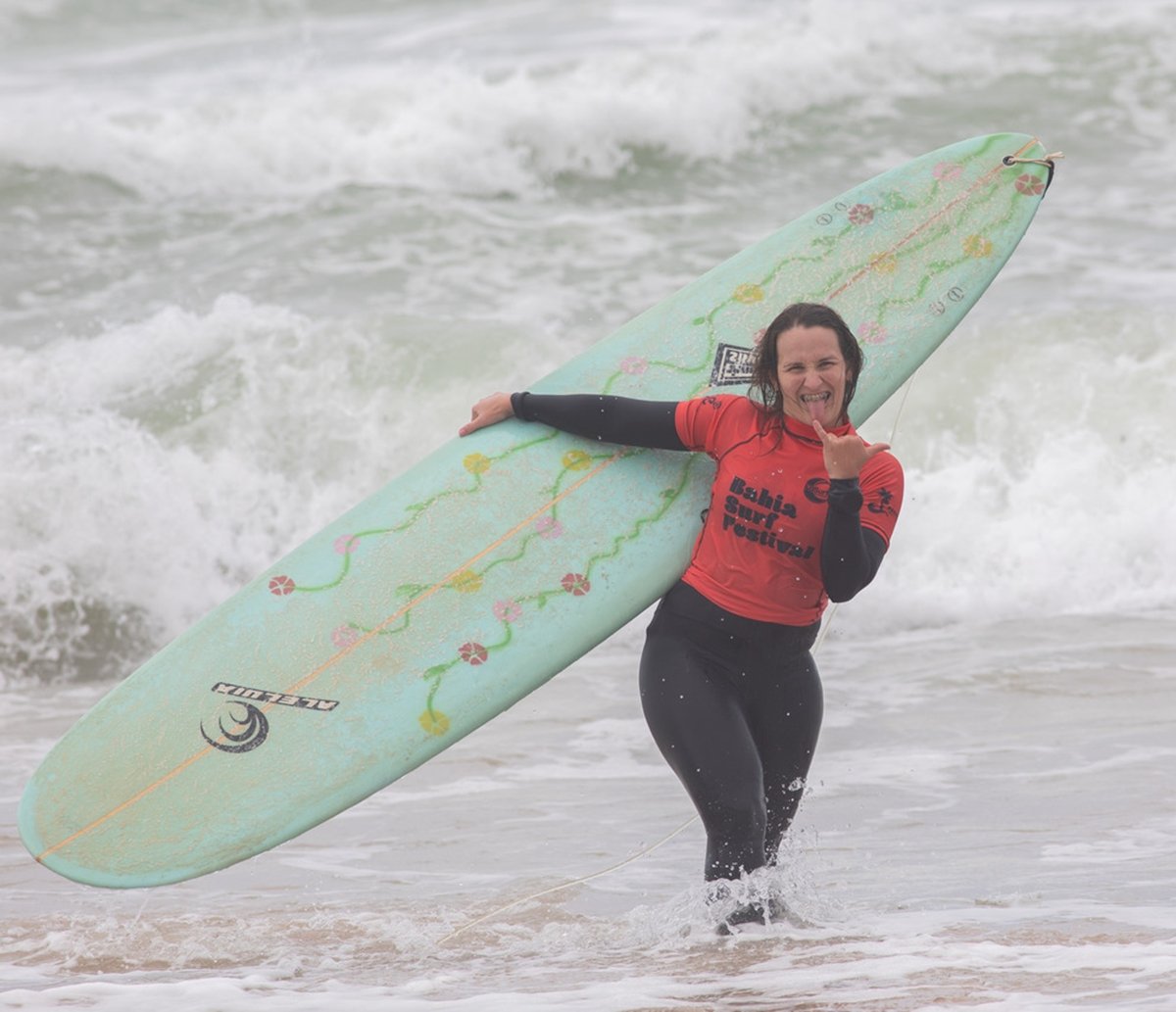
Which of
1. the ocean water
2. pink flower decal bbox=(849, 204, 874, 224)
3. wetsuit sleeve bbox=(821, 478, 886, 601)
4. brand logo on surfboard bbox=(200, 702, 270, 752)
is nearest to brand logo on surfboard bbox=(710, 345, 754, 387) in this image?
pink flower decal bbox=(849, 204, 874, 224)

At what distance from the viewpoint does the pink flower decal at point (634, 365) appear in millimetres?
4051

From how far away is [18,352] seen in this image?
819cm

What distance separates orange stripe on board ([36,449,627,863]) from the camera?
3.45m

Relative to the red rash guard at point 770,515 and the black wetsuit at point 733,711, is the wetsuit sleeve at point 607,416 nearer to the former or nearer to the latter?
the black wetsuit at point 733,711

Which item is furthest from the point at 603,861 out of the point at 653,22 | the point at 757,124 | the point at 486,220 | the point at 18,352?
the point at 653,22

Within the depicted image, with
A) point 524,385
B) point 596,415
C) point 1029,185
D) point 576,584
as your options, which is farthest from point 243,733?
point 524,385

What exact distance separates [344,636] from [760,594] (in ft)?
3.34

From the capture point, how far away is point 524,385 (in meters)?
8.13

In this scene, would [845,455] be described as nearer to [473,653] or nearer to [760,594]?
[760,594]

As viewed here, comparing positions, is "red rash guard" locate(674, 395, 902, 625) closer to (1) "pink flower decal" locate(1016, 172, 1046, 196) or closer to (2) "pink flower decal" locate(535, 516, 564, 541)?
(2) "pink flower decal" locate(535, 516, 564, 541)

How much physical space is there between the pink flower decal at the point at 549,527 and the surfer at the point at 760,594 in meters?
0.49

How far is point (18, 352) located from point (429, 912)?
5.37 metres

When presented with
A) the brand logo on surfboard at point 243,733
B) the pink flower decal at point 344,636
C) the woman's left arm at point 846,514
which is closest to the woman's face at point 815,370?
the woman's left arm at point 846,514

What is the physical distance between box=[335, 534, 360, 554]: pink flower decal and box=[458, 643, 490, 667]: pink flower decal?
384 millimetres
